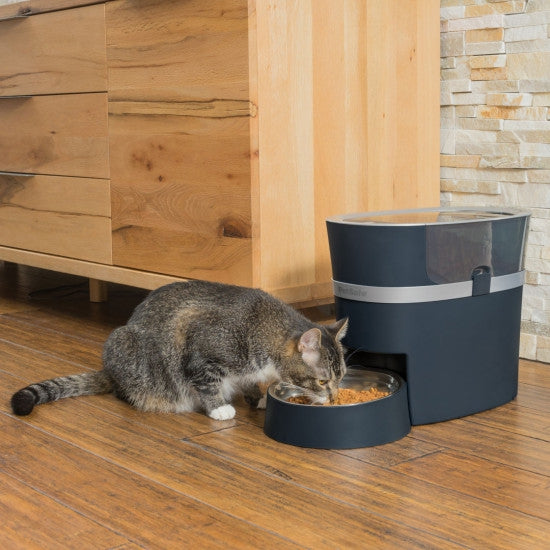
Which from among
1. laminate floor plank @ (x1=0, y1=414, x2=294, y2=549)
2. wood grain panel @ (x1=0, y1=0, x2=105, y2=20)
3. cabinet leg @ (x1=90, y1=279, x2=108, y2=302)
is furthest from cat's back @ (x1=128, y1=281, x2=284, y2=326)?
cabinet leg @ (x1=90, y1=279, x2=108, y2=302)

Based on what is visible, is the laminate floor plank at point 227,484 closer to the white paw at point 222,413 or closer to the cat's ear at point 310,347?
the white paw at point 222,413

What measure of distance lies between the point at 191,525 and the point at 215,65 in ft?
3.49

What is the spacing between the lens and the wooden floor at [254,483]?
1256 millimetres

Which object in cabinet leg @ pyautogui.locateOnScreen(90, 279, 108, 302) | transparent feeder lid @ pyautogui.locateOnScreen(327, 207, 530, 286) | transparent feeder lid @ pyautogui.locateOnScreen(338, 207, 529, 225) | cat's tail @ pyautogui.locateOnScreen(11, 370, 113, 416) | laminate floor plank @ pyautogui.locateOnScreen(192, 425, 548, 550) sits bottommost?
laminate floor plank @ pyautogui.locateOnScreen(192, 425, 548, 550)

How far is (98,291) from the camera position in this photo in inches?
117

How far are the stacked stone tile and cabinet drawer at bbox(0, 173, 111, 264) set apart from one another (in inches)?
36.9

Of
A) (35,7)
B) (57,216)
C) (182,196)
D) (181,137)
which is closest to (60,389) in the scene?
(182,196)

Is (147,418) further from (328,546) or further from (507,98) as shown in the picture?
(507,98)

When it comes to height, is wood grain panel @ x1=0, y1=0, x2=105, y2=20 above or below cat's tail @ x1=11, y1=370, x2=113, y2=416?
above

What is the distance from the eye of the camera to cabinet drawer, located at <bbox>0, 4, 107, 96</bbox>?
90.9 inches

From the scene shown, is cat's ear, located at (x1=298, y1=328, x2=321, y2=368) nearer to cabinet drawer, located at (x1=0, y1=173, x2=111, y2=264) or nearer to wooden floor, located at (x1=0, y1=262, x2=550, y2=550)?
wooden floor, located at (x1=0, y1=262, x2=550, y2=550)

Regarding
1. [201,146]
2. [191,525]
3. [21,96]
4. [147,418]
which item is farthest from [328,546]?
[21,96]

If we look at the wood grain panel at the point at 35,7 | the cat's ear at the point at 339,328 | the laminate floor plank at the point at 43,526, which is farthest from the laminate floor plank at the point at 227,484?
the wood grain panel at the point at 35,7

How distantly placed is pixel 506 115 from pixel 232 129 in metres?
0.68
